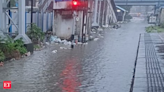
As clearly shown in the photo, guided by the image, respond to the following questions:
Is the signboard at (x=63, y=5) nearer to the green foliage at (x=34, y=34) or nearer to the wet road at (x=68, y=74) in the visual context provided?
the green foliage at (x=34, y=34)

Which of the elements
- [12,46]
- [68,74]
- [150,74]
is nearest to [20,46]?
[12,46]

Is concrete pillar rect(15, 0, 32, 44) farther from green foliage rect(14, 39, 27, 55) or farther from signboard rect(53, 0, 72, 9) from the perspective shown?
signboard rect(53, 0, 72, 9)

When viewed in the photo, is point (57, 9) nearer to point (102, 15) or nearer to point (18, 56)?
point (18, 56)

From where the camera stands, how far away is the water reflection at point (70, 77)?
23.2 ft

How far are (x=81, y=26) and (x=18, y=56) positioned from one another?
8.40 m

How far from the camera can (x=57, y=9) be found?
18.6 meters

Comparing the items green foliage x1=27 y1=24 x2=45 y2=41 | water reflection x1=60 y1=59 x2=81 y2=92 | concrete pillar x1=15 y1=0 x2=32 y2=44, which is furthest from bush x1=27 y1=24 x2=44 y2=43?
water reflection x1=60 y1=59 x2=81 y2=92

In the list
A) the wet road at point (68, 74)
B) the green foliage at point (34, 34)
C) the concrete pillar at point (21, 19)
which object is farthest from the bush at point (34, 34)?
the wet road at point (68, 74)

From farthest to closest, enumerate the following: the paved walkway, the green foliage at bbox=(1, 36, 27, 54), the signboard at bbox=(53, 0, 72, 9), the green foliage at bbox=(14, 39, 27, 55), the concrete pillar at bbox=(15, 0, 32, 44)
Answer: the signboard at bbox=(53, 0, 72, 9)
the concrete pillar at bbox=(15, 0, 32, 44)
the green foliage at bbox=(14, 39, 27, 55)
the green foliage at bbox=(1, 36, 27, 54)
the paved walkway

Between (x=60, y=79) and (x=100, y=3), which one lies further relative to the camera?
(x=100, y=3)

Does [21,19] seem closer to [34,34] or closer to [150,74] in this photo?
[34,34]

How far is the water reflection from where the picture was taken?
278 inches

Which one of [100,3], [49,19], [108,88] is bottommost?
[108,88]

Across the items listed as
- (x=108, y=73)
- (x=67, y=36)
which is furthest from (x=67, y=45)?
(x=108, y=73)
